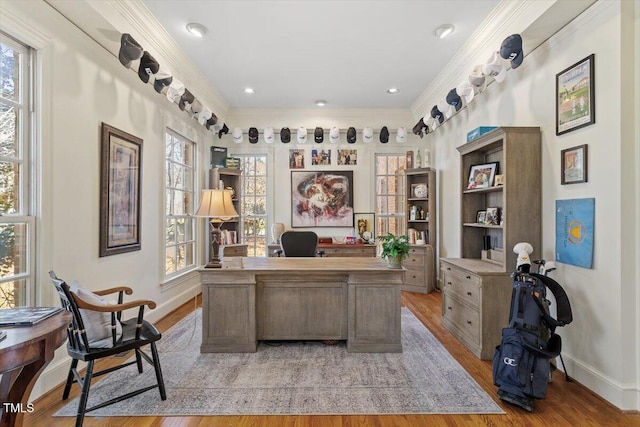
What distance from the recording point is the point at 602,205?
7.25 ft

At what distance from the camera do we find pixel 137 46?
2.65m

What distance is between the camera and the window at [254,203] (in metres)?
5.87

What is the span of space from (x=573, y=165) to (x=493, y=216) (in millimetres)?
902

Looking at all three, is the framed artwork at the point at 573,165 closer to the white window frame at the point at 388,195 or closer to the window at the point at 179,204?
the white window frame at the point at 388,195

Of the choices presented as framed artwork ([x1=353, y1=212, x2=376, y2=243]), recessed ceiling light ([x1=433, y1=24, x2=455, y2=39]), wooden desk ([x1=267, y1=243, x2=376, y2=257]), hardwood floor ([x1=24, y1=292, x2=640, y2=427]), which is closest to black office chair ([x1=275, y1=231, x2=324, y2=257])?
wooden desk ([x1=267, y1=243, x2=376, y2=257])

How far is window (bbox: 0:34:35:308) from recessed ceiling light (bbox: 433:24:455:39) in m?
3.47

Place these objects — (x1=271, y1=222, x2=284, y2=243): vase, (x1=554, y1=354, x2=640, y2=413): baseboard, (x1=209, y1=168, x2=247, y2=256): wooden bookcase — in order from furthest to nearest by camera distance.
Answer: (x1=271, y1=222, x2=284, y2=243): vase, (x1=209, y1=168, x2=247, y2=256): wooden bookcase, (x1=554, y1=354, x2=640, y2=413): baseboard

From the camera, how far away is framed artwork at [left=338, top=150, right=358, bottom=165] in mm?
5805

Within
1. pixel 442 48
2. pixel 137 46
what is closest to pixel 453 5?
pixel 442 48

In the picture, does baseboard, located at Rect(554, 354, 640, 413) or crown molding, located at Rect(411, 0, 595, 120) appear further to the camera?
crown molding, located at Rect(411, 0, 595, 120)

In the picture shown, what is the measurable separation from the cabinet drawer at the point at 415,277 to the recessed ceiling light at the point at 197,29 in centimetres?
427

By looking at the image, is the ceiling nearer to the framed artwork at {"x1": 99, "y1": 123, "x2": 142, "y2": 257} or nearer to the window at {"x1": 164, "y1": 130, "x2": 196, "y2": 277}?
the window at {"x1": 164, "y1": 130, "x2": 196, "y2": 277}

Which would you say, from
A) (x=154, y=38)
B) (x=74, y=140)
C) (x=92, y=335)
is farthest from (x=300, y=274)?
(x=154, y=38)

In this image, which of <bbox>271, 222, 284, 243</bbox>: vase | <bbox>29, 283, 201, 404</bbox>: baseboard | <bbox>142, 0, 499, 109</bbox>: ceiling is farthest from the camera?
<bbox>271, 222, 284, 243</bbox>: vase
